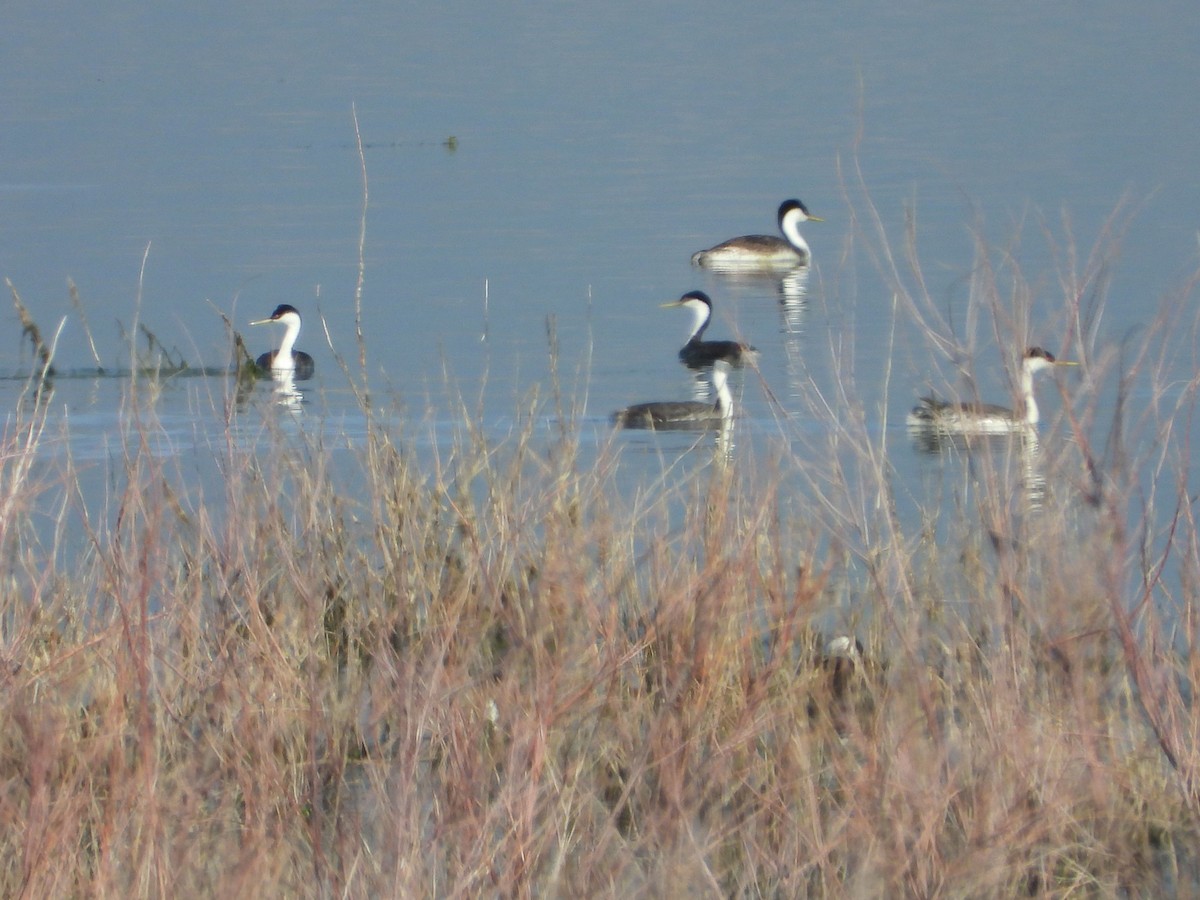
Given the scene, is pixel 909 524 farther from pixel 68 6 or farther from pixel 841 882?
pixel 68 6

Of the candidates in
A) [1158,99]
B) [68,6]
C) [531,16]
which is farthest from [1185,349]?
[68,6]

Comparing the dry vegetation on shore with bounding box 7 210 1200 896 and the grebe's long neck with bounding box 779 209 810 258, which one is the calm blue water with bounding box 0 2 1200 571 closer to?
the dry vegetation on shore with bounding box 7 210 1200 896

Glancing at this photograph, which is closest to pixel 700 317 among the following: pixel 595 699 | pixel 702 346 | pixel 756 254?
pixel 702 346

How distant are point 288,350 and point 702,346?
294 centimetres

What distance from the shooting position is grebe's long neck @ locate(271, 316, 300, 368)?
14.2m

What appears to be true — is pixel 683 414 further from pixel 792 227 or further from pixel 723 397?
pixel 792 227

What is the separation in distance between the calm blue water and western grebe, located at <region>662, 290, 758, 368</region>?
0.64 ft

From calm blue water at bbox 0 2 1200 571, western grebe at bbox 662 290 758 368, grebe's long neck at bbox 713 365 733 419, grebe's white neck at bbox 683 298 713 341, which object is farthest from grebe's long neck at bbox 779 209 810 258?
grebe's long neck at bbox 713 365 733 419

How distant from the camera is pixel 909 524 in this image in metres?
8.00

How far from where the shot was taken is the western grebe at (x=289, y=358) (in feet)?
46.7

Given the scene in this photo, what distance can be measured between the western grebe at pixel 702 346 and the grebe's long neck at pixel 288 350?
2.81 meters

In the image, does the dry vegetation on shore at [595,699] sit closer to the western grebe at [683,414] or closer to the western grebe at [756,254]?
the western grebe at [683,414]

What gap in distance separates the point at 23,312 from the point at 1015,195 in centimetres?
1864

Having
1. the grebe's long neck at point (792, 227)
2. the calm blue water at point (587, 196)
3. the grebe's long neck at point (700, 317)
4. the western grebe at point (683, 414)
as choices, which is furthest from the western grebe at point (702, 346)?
the grebe's long neck at point (792, 227)
